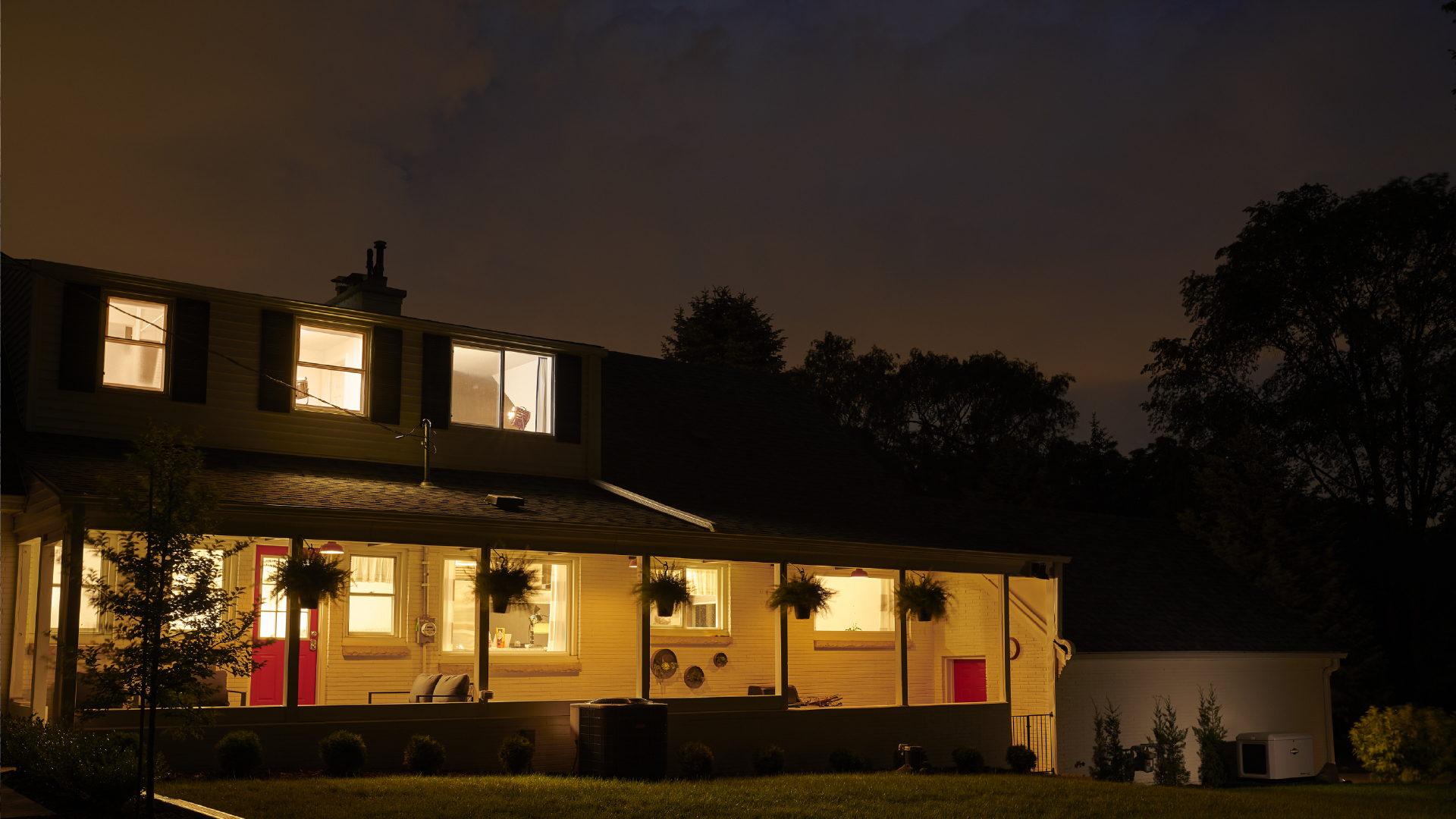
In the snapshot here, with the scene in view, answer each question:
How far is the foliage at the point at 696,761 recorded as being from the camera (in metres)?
15.1

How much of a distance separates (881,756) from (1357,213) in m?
30.9

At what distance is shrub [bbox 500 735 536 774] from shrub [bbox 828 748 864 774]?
439 centimetres

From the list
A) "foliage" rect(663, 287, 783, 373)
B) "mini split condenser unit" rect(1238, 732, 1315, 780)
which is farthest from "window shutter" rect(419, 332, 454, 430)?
"foliage" rect(663, 287, 783, 373)

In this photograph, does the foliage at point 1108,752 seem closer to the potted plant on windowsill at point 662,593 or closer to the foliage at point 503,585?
the potted plant on windowsill at point 662,593

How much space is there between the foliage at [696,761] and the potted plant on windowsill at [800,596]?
2.64 meters

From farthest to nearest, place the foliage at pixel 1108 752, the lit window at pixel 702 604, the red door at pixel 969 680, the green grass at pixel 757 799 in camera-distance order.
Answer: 1. the red door at pixel 969 680
2. the foliage at pixel 1108 752
3. the lit window at pixel 702 604
4. the green grass at pixel 757 799

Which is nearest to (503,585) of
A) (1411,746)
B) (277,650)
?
(277,650)

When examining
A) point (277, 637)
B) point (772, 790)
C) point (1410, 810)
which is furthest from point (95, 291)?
point (1410, 810)

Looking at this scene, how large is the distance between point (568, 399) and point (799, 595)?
4699mm

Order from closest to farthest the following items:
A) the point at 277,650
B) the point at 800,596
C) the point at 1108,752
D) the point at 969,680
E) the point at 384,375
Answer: the point at 277,650 < the point at 800,596 < the point at 384,375 < the point at 1108,752 < the point at 969,680

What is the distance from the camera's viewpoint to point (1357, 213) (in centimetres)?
4056

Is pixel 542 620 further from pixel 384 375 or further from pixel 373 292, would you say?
pixel 373 292

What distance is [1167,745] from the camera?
22.1 metres

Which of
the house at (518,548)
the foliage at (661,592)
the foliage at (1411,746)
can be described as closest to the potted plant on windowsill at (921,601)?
the house at (518,548)
